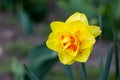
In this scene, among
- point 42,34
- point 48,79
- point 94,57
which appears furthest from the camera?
point 42,34

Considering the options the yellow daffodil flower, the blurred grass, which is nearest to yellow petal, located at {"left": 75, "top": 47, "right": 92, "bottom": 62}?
the yellow daffodil flower

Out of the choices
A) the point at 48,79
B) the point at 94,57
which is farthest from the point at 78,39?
the point at 94,57

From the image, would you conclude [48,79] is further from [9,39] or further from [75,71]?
[9,39]

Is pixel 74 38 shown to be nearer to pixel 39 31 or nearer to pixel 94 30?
pixel 94 30

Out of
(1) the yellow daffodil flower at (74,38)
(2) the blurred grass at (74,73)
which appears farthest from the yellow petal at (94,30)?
(2) the blurred grass at (74,73)

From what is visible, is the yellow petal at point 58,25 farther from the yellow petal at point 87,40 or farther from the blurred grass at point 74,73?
the blurred grass at point 74,73

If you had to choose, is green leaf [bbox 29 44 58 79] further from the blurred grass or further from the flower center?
the flower center
